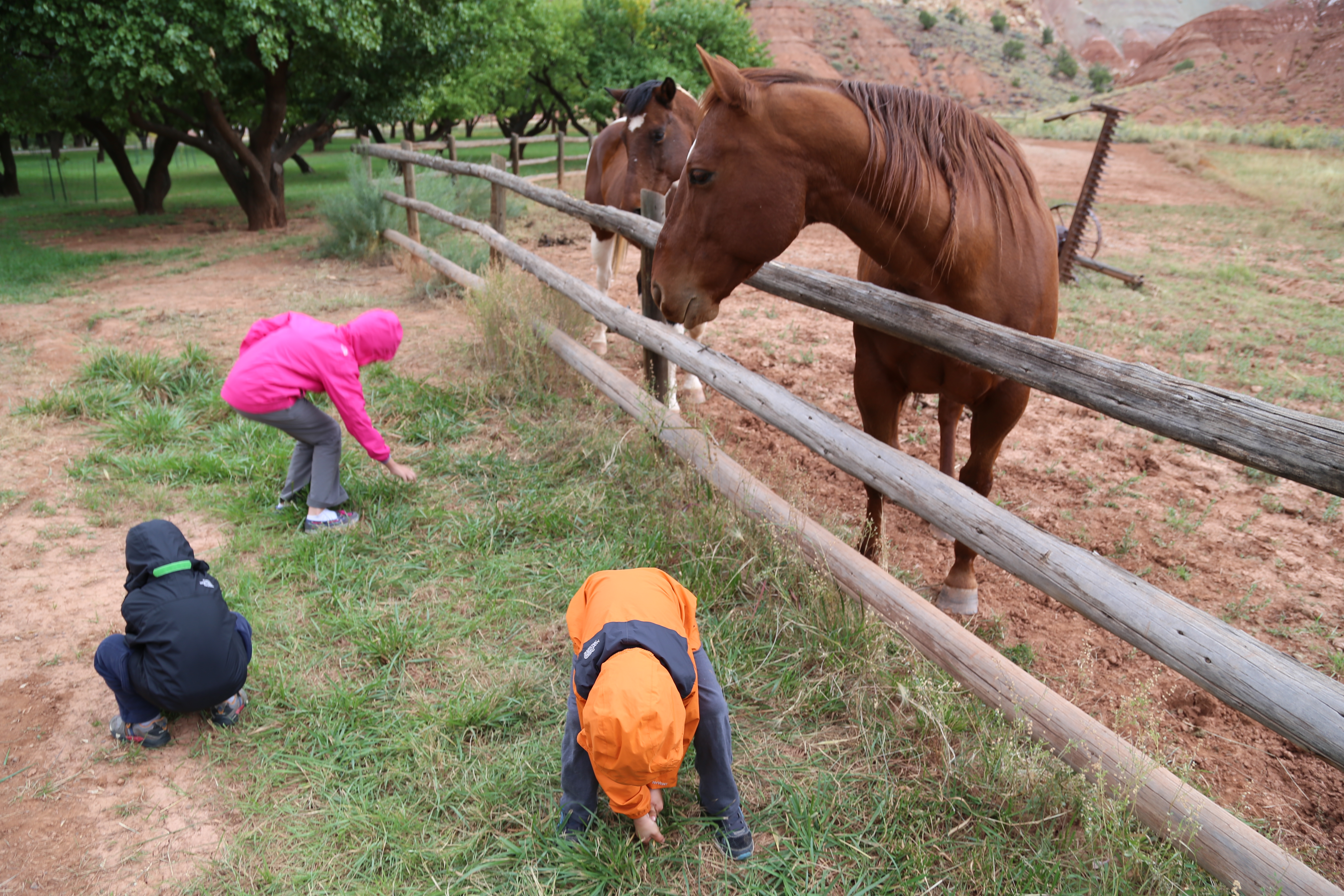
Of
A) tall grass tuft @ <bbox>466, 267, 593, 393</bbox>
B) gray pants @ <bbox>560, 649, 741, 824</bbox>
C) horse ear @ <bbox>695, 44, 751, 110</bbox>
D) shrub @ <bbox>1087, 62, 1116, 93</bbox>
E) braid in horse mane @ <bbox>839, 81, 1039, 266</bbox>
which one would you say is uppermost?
shrub @ <bbox>1087, 62, 1116, 93</bbox>

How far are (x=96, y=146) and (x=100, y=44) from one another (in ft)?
151

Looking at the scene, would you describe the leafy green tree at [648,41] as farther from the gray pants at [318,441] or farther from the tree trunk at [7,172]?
the gray pants at [318,441]

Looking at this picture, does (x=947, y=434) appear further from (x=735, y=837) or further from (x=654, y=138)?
(x=654, y=138)

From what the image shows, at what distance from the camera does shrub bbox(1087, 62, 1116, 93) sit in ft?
188

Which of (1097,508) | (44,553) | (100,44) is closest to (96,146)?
(100,44)

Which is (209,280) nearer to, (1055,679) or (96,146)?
(1055,679)

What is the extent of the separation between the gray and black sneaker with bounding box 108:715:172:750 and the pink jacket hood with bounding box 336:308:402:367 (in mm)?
1849

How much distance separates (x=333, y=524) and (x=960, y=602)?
9.89 feet

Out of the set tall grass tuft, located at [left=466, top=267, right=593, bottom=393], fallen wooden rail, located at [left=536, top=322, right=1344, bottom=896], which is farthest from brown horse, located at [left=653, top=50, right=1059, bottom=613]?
tall grass tuft, located at [left=466, top=267, right=593, bottom=393]

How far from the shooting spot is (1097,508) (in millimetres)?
4031

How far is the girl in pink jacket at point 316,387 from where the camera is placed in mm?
3424

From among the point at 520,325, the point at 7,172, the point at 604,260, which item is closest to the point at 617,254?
the point at 604,260

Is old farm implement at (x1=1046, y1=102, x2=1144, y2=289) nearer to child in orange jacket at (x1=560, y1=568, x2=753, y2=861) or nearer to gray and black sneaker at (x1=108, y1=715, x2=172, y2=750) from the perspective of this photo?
child in orange jacket at (x1=560, y1=568, x2=753, y2=861)

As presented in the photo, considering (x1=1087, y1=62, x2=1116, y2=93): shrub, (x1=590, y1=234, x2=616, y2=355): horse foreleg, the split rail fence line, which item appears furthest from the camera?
(x1=1087, y1=62, x2=1116, y2=93): shrub
